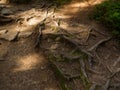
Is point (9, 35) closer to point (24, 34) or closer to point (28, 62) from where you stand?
point (24, 34)

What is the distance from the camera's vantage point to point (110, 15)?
8172 millimetres

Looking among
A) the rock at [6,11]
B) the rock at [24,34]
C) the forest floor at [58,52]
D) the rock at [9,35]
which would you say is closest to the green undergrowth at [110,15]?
the forest floor at [58,52]

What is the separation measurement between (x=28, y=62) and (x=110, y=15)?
338cm

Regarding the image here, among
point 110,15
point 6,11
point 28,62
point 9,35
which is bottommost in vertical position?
point 28,62

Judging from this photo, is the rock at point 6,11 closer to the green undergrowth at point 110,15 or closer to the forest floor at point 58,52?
the forest floor at point 58,52

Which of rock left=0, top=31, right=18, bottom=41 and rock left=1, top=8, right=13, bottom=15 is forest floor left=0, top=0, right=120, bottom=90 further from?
rock left=1, top=8, right=13, bottom=15

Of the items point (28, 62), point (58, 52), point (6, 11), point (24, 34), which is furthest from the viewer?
point (6, 11)

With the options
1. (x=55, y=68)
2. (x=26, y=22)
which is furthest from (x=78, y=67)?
(x=26, y=22)

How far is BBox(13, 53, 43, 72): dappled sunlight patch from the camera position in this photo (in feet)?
23.8

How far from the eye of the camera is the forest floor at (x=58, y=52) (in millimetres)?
6426

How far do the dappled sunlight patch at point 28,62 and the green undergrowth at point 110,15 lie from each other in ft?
9.10

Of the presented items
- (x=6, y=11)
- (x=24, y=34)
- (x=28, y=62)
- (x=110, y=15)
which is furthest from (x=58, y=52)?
(x=6, y=11)

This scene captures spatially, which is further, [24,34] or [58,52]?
[24,34]

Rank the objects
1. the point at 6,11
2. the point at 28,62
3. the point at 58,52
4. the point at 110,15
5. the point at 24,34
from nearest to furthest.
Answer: the point at 58,52
the point at 28,62
the point at 110,15
the point at 24,34
the point at 6,11
